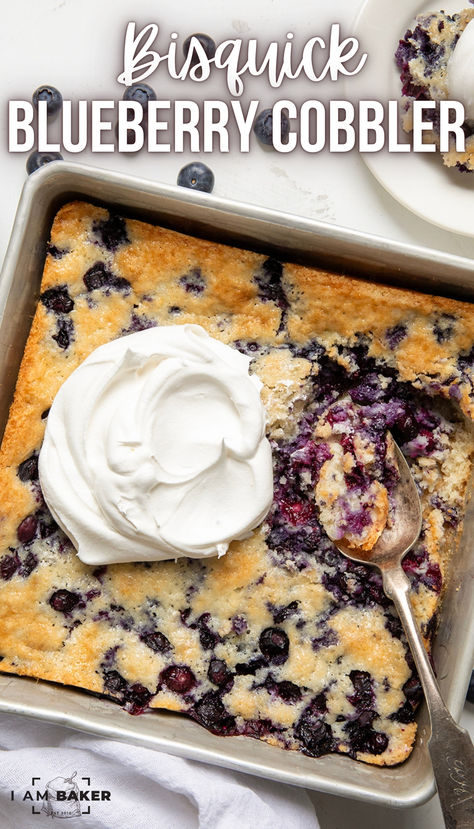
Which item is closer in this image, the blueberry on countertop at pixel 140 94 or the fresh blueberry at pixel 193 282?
the fresh blueberry at pixel 193 282

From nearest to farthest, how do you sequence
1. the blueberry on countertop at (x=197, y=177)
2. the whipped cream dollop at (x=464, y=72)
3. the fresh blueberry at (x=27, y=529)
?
1. the fresh blueberry at (x=27, y=529)
2. the whipped cream dollop at (x=464, y=72)
3. the blueberry on countertop at (x=197, y=177)

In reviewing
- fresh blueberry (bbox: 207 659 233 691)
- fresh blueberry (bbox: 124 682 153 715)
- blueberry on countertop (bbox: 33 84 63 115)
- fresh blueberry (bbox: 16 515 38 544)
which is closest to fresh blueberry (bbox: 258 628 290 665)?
fresh blueberry (bbox: 207 659 233 691)

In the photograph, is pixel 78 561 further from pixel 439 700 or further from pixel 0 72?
pixel 0 72

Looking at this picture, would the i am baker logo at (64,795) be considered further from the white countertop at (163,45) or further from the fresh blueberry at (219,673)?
the white countertop at (163,45)

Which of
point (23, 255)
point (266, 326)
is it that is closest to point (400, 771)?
point (266, 326)

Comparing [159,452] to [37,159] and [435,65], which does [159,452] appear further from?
[435,65]

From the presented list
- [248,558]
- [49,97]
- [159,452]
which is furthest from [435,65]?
[248,558]

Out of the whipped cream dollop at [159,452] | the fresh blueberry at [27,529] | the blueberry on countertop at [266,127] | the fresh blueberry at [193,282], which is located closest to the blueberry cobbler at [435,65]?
the blueberry on countertop at [266,127]
